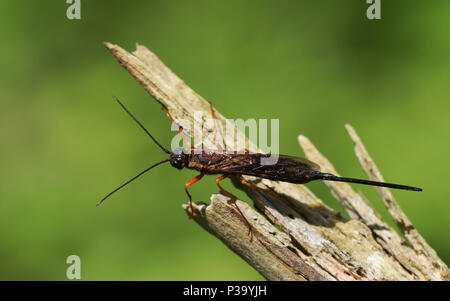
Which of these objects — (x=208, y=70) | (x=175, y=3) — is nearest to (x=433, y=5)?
(x=208, y=70)

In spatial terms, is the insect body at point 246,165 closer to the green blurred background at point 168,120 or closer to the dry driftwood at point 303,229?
the dry driftwood at point 303,229

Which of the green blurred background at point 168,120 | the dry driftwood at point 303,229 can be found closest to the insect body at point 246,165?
the dry driftwood at point 303,229

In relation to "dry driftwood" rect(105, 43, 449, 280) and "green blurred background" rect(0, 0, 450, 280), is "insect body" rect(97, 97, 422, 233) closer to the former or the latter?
"dry driftwood" rect(105, 43, 449, 280)

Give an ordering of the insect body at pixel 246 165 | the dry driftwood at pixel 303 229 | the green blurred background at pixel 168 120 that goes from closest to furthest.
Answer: the dry driftwood at pixel 303 229
the insect body at pixel 246 165
the green blurred background at pixel 168 120

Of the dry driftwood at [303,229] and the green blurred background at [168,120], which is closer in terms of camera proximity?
the dry driftwood at [303,229]

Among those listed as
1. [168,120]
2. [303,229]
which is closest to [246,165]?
[303,229]

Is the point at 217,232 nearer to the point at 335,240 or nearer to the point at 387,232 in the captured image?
the point at 335,240
